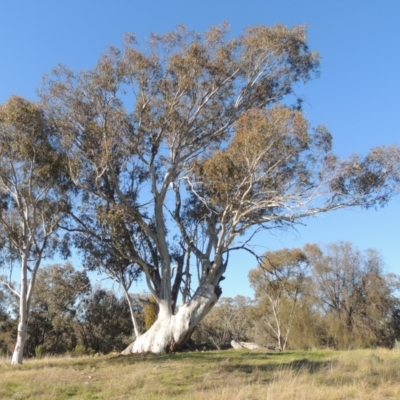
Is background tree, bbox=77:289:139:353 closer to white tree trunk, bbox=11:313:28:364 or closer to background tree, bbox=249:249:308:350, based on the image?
background tree, bbox=249:249:308:350

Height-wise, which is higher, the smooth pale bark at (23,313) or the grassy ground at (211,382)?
the smooth pale bark at (23,313)

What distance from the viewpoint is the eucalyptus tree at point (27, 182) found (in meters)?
14.6

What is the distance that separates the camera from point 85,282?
23.1 metres

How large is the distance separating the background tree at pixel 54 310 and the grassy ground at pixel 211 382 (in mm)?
16359

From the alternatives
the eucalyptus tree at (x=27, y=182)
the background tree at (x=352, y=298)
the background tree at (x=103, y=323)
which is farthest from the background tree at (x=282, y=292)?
the eucalyptus tree at (x=27, y=182)

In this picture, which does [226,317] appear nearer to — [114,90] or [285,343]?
[285,343]

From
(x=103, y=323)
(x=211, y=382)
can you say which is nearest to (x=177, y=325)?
(x=211, y=382)

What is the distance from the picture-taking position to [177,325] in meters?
15.3

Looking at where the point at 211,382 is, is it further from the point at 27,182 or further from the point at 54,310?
the point at 54,310

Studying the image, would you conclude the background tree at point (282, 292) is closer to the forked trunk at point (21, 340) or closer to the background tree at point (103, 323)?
the background tree at point (103, 323)

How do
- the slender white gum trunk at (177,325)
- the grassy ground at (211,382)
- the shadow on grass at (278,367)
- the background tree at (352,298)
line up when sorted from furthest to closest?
1. the background tree at (352,298)
2. the slender white gum trunk at (177,325)
3. the shadow on grass at (278,367)
4. the grassy ground at (211,382)

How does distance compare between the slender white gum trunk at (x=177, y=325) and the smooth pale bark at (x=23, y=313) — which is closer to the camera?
the smooth pale bark at (x=23, y=313)

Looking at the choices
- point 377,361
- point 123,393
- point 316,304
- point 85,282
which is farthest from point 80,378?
point 316,304

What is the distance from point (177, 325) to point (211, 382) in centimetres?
672
